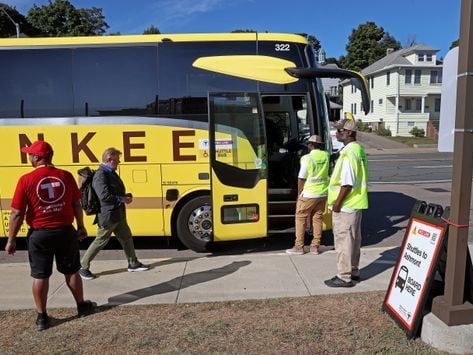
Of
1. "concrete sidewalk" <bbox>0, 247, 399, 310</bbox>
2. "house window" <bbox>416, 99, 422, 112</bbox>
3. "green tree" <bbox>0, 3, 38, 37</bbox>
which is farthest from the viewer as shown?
"house window" <bbox>416, 99, 422, 112</bbox>

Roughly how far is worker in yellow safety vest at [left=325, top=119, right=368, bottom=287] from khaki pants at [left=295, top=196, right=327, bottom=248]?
1.32m

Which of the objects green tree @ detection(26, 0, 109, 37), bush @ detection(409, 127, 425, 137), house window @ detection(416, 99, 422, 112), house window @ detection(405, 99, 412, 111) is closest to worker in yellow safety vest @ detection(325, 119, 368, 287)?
bush @ detection(409, 127, 425, 137)

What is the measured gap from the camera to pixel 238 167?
6.38 m

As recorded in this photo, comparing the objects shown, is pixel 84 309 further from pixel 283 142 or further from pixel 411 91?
pixel 411 91

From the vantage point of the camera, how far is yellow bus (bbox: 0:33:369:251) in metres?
6.42

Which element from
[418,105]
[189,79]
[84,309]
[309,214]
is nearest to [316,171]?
[309,214]

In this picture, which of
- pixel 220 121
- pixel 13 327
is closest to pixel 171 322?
pixel 13 327

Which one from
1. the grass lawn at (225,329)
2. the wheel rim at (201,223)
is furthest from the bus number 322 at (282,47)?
the grass lawn at (225,329)

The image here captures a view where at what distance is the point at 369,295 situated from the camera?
4.68 metres

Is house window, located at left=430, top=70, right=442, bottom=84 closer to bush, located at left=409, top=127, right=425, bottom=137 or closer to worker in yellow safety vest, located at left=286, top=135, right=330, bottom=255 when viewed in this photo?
bush, located at left=409, top=127, right=425, bottom=137

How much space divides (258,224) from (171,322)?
8.51ft

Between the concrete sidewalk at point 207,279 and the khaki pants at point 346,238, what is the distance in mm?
246

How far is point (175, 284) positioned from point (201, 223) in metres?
Result: 1.57

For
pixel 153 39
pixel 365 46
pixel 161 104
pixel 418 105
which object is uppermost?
pixel 365 46
